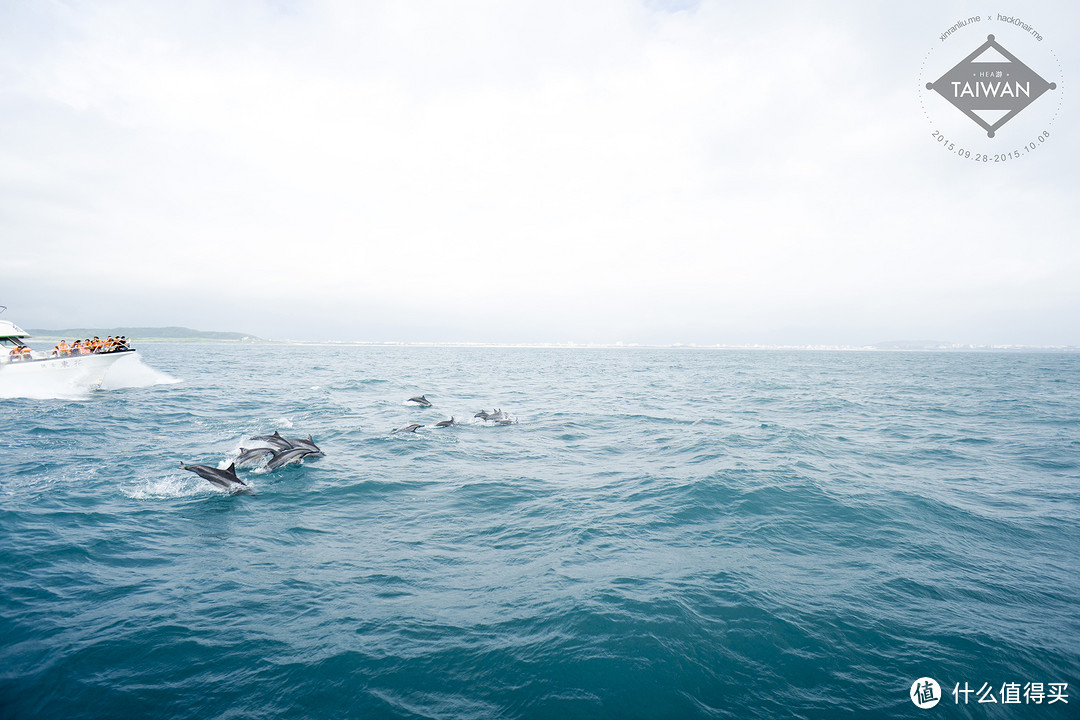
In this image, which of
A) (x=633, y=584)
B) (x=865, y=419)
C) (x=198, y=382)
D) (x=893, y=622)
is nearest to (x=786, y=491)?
(x=893, y=622)

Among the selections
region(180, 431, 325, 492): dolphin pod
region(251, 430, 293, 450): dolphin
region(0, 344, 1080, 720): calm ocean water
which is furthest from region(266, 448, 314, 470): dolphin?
region(0, 344, 1080, 720): calm ocean water

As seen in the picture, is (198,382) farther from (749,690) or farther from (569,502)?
(749,690)

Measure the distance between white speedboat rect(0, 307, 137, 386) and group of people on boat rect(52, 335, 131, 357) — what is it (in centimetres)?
24

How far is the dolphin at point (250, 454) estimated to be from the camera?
15664 mm

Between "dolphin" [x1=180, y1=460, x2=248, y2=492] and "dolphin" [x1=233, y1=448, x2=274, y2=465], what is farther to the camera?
"dolphin" [x1=233, y1=448, x2=274, y2=465]

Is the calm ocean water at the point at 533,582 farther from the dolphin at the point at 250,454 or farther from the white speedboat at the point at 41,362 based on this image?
the white speedboat at the point at 41,362

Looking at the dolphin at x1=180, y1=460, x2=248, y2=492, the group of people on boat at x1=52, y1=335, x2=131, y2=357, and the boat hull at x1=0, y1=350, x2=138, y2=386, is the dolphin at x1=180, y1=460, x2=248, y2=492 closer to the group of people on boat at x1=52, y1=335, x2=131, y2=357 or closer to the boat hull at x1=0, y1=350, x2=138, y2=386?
the boat hull at x1=0, y1=350, x2=138, y2=386

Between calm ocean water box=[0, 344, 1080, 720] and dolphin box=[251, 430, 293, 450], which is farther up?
dolphin box=[251, 430, 293, 450]

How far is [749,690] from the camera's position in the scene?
5895 millimetres

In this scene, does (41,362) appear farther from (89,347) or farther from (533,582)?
(533,582)

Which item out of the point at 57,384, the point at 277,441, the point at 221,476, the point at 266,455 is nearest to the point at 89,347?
the point at 57,384

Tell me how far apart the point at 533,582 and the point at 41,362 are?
1657 inches

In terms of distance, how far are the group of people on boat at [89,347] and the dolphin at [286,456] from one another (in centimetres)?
2975

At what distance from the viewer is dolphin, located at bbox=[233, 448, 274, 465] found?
15.7 meters
